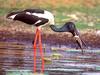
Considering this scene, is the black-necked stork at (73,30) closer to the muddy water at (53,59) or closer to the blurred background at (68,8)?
the muddy water at (53,59)

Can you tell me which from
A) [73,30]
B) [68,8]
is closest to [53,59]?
[73,30]

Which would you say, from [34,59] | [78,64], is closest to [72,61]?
[78,64]

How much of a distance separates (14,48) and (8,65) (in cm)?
95

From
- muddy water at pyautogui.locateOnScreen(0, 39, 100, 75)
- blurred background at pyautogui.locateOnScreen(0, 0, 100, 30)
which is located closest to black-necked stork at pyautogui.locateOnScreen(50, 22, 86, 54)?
muddy water at pyautogui.locateOnScreen(0, 39, 100, 75)

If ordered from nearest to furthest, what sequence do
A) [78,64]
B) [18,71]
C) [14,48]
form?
[18,71] < [78,64] < [14,48]

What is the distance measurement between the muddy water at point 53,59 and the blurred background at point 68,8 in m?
0.48

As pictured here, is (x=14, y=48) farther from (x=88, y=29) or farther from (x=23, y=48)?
(x=88, y=29)

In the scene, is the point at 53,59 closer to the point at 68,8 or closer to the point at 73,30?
the point at 73,30

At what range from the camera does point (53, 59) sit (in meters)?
6.08

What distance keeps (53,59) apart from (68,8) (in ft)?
4.12

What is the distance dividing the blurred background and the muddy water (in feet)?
1.56

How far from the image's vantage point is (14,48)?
21.2ft

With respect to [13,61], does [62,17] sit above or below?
above

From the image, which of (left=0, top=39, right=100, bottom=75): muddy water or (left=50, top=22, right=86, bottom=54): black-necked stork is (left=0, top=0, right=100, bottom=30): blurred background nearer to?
(left=0, top=39, right=100, bottom=75): muddy water
